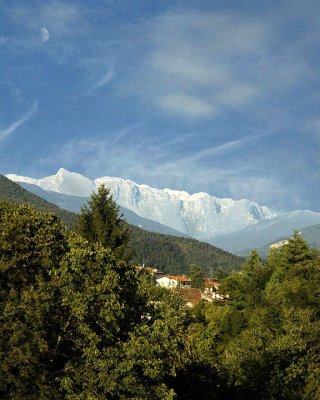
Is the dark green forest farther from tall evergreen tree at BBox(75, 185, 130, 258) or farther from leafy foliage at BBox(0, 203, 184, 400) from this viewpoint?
tall evergreen tree at BBox(75, 185, 130, 258)

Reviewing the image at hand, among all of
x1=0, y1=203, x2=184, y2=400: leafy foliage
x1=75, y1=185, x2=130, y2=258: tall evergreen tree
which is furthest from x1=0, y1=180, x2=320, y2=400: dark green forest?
x1=75, y1=185, x2=130, y2=258: tall evergreen tree

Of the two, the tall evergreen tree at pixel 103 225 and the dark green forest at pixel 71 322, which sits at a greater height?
the tall evergreen tree at pixel 103 225

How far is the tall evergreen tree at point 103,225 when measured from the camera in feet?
105

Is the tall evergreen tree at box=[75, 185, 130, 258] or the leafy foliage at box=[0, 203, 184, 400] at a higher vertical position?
the tall evergreen tree at box=[75, 185, 130, 258]

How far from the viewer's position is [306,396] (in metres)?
28.2

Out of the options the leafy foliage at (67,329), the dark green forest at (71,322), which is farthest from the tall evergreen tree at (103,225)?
the leafy foliage at (67,329)

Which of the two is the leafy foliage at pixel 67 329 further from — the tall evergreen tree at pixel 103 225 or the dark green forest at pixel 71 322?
the tall evergreen tree at pixel 103 225

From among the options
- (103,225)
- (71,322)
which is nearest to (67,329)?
(71,322)

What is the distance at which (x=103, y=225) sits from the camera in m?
32.2

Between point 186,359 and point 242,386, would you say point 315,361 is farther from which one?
point 186,359

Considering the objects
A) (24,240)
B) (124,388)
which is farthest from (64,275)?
(124,388)

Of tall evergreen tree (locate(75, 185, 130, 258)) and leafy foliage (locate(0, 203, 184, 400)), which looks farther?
tall evergreen tree (locate(75, 185, 130, 258))

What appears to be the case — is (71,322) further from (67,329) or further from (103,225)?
(103,225)

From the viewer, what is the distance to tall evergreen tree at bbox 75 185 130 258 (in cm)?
3195
